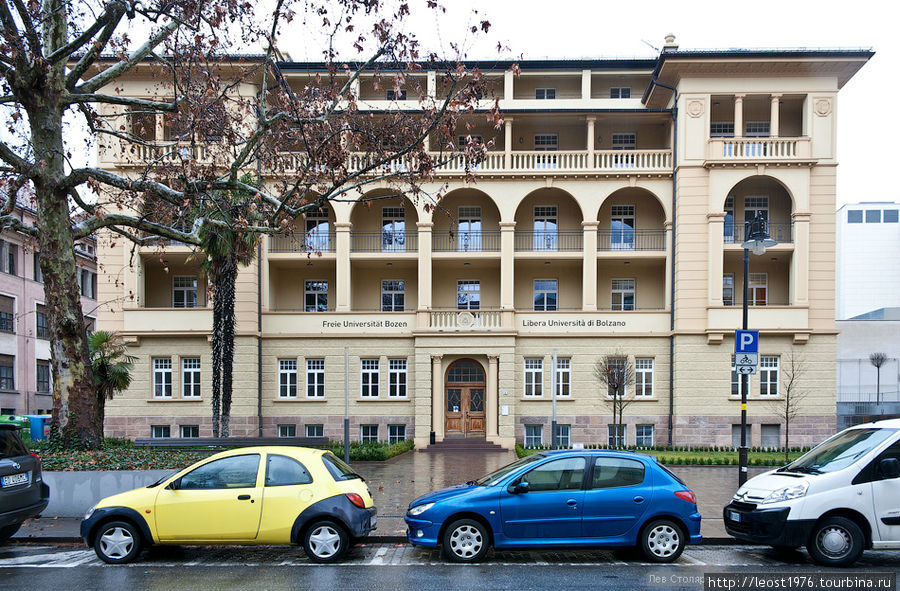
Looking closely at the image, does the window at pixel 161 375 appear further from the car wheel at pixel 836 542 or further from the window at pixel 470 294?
the car wheel at pixel 836 542

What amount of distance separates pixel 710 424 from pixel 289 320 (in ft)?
61.1

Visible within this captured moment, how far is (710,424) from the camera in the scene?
2722cm

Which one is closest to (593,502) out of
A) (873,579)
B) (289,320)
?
(873,579)

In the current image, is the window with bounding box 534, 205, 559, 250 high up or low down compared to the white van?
up

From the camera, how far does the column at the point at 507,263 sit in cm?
2842

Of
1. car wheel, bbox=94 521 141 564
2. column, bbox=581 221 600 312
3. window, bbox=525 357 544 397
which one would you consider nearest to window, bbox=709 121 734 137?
column, bbox=581 221 600 312

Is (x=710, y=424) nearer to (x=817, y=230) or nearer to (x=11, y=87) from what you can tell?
(x=817, y=230)

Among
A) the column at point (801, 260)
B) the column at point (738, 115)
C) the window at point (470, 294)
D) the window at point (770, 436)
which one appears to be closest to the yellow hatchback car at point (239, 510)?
the window at point (470, 294)

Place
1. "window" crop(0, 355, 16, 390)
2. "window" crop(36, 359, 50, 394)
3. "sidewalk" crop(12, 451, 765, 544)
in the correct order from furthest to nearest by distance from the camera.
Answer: "window" crop(36, 359, 50, 394)
"window" crop(0, 355, 16, 390)
"sidewalk" crop(12, 451, 765, 544)

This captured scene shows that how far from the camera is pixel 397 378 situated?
94.2 ft

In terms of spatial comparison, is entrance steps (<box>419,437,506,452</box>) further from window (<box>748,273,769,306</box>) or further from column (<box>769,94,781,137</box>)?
column (<box>769,94,781,137</box>)

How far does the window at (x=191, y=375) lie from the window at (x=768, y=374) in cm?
2411

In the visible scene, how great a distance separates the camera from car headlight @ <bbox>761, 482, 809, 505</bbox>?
900cm

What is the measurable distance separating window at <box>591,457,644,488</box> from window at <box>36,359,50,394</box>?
50.3 m
